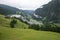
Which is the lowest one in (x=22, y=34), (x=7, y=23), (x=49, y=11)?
(x=22, y=34)

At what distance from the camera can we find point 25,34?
11016 mm

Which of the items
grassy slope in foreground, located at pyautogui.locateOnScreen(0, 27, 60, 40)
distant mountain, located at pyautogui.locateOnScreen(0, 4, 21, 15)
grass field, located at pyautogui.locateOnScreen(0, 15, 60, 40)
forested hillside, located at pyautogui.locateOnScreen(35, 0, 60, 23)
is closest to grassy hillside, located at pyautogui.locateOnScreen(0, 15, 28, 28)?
grass field, located at pyautogui.locateOnScreen(0, 15, 60, 40)

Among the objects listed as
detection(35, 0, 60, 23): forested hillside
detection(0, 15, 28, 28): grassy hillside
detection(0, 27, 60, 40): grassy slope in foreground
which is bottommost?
detection(0, 27, 60, 40): grassy slope in foreground

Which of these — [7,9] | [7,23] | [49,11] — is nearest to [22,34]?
[7,23]

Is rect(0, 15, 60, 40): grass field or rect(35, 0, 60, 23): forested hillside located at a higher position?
rect(35, 0, 60, 23): forested hillside

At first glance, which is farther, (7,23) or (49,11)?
(49,11)

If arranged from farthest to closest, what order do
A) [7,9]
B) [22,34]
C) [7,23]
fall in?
[7,9] < [7,23] < [22,34]

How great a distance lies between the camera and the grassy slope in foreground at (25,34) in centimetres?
1052

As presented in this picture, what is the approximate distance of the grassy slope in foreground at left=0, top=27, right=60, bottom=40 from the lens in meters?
10.5

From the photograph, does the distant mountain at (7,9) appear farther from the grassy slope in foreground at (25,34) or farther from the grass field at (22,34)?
the grassy slope in foreground at (25,34)

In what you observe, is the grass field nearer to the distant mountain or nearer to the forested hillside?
the distant mountain

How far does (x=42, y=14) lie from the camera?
13875 mm

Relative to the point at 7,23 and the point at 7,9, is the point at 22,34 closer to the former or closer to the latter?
the point at 7,23

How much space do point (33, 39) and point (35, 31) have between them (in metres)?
1.44
